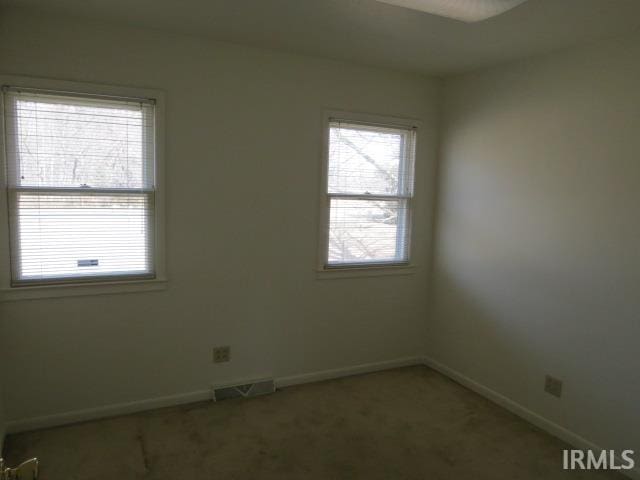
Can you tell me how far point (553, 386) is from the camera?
9.32ft

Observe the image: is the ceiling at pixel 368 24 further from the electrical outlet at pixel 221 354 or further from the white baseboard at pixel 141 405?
the white baseboard at pixel 141 405

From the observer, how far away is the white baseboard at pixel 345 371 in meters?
3.37

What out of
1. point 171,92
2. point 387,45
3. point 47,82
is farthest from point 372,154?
point 47,82

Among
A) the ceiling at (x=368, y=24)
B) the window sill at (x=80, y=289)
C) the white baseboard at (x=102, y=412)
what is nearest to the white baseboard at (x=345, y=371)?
the white baseboard at (x=102, y=412)

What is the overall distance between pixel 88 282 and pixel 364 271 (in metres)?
1.98

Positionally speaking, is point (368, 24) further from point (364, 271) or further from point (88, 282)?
point (88, 282)

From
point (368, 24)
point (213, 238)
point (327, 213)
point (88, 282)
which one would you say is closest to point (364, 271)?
point (327, 213)

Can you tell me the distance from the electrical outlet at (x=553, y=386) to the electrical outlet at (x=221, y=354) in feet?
7.10

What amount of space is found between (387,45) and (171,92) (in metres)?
1.42

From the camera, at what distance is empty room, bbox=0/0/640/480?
244cm

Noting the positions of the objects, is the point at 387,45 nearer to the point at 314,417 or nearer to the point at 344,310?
the point at 344,310

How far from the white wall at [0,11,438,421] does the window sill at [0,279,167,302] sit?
0.16 ft

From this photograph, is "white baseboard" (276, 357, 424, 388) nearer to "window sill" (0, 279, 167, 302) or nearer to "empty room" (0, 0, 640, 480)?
"empty room" (0, 0, 640, 480)

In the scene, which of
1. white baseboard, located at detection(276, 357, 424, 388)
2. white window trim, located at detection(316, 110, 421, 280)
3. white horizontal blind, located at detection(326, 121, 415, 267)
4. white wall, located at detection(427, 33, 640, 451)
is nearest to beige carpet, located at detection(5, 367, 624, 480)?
white baseboard, located at detection(276, 357, 424, 388)
